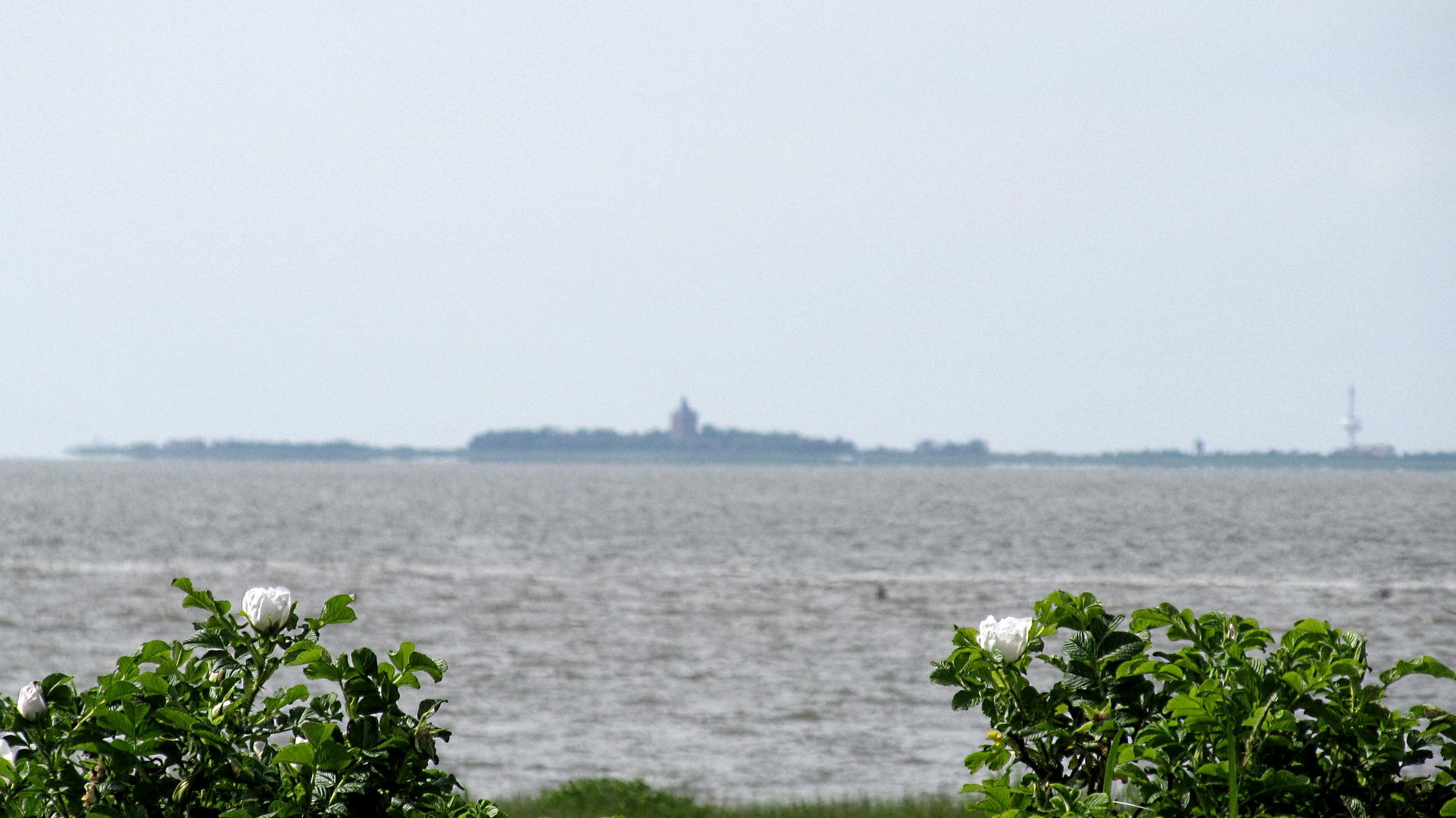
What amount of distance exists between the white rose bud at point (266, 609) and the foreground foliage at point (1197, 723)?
1.35m

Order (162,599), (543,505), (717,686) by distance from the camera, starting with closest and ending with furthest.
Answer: (717,686) → (162,599) → (543,505)

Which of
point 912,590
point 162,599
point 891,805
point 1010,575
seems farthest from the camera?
point 1010,575

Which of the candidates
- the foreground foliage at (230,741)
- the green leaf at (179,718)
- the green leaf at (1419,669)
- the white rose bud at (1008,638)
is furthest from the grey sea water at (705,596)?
the green leaf at (179,718)

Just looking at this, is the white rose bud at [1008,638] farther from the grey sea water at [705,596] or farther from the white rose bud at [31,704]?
the grey sea water at [705,596]

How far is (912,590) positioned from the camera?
Answer: 36.0m

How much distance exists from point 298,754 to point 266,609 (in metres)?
0.33

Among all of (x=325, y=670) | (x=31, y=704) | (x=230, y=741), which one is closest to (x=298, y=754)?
(x=325, y=670)

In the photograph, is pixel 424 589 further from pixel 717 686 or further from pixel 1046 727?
pixel 1046 727

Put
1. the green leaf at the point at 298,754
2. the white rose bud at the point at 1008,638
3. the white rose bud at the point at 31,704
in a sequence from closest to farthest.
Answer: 1. the green leaf at the point at 298,754
2. the white rose bud at the point at 31,704
3. the white rose bud at the point at 1008,638

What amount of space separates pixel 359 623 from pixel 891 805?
2143 cm

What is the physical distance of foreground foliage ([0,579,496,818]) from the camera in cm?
214

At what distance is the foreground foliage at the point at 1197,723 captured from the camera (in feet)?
7.29

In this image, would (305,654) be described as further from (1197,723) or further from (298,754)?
(1197,723)

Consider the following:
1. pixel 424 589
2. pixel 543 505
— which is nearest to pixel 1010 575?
pixel 424 589
